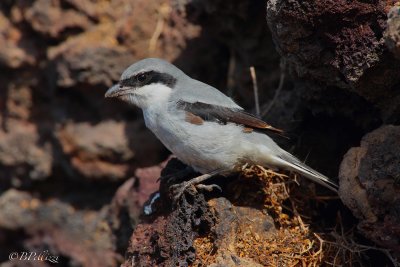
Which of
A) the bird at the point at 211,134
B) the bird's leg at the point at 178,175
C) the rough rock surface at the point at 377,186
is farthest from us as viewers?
the bird's leg at the point at 178,175

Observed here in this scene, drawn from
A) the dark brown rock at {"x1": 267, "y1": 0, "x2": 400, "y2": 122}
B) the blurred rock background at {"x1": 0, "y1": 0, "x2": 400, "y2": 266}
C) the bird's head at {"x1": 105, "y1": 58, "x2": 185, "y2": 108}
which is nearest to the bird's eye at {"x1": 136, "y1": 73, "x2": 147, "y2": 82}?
the bird's head at {"x1": 105, "y1": 58, "x2": 185, "y2": 108}

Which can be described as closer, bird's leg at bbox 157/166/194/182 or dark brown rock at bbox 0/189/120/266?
bird's leg at bbox 157/166/194/182

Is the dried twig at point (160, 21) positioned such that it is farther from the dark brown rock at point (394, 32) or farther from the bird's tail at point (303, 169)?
the dark brown rock at point (394, 32)

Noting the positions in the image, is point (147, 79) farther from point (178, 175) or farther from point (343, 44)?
point (343, 44)

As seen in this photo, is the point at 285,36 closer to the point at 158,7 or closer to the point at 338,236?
the point at 338,236

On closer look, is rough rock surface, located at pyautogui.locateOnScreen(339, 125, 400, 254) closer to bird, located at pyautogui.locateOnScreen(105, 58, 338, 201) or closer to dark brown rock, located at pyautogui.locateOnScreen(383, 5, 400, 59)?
bird, located at pyautogui.locateOnScreen(105, 58, 338, 201)

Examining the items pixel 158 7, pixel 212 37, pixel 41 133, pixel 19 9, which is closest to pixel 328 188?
pixel 212 37

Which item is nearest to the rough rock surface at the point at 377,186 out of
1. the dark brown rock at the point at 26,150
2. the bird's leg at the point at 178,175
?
the bird's leg at the point at 178,175
